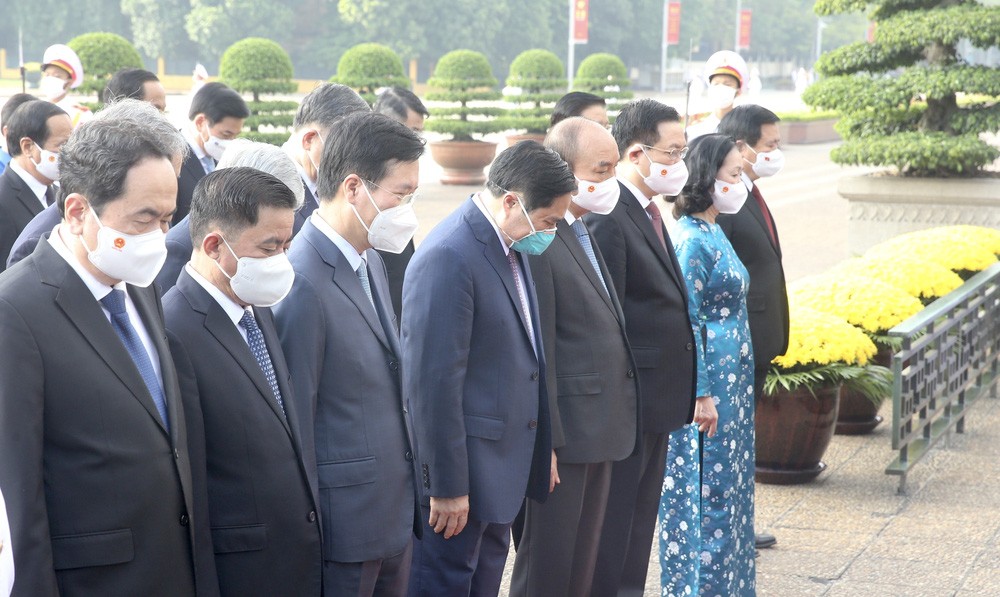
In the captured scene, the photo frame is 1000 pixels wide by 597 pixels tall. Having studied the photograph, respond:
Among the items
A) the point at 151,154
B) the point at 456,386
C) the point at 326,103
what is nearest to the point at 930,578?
the point at 456,386

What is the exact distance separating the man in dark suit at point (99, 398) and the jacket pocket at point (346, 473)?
0.45m

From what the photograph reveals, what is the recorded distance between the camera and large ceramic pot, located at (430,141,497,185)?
2183cm

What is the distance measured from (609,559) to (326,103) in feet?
6.75

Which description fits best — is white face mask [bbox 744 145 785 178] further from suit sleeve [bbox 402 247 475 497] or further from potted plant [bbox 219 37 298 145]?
potted plant [bbox 219 37 298 145]

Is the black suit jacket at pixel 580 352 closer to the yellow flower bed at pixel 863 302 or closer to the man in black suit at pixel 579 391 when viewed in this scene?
the man in black suit at pixel 579 391

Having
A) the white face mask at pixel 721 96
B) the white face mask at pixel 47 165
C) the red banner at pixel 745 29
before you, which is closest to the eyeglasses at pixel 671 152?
the white face mask at pixel 47 165

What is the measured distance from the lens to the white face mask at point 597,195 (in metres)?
4.12

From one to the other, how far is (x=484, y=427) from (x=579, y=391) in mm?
488

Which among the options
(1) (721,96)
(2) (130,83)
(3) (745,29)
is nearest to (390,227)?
(2) (130,83)

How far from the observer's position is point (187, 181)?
585 centimetres

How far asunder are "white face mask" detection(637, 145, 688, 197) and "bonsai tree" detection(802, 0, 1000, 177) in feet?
25.2

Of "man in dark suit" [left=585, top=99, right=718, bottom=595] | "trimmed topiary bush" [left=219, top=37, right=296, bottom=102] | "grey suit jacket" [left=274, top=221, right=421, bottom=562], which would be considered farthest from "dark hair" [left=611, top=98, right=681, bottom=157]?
"trimmed topiary bush" [left=219, top=37, right=296, bottom=102]

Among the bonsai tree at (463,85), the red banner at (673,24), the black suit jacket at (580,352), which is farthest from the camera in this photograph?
the red banner at (673,24)

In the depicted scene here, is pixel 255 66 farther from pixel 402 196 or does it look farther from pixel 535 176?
pixel 402 196
